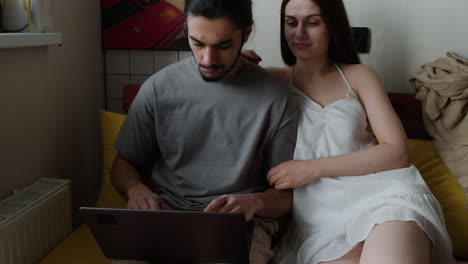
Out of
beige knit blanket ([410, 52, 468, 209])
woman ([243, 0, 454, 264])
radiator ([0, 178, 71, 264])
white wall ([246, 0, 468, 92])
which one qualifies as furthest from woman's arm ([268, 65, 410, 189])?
radiator ([0, 178, 71, 264])

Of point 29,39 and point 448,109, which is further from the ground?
point 29,39

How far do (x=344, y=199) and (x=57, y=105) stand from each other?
103 cm

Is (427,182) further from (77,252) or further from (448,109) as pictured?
(77,252)

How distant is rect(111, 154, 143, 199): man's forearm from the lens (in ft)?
4.68

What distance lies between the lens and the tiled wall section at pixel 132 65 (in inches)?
79.7

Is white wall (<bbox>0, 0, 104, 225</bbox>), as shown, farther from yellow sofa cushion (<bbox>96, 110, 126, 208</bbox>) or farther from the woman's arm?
the woman's arm

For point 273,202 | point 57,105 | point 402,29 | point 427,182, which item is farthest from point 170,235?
point 402,29

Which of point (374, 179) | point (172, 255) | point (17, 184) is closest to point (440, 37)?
point (374, 179)

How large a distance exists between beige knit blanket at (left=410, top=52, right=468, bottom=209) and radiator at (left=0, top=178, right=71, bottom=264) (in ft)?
4.08

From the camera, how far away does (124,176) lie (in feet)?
4.78

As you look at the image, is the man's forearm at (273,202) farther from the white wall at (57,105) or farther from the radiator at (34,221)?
the white wall at (57,105)

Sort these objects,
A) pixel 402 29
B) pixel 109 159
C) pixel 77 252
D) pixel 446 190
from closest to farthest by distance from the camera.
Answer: pixel 77 252 < pixel 446 190 < pixel 109 159 < pixel 402 29

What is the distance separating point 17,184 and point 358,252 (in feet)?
3.35

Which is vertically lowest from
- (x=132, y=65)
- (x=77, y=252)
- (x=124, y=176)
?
(x=77, y=252)
